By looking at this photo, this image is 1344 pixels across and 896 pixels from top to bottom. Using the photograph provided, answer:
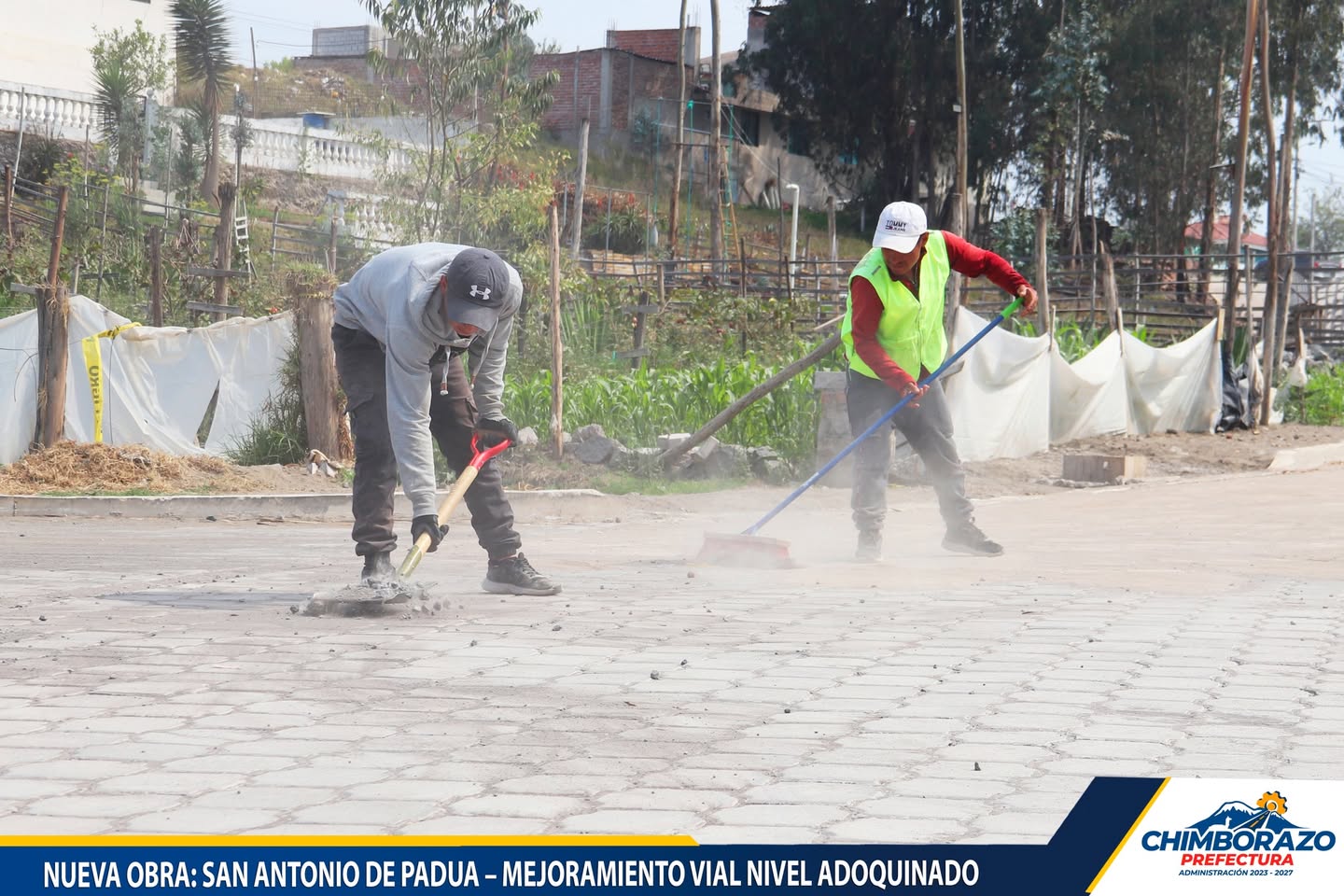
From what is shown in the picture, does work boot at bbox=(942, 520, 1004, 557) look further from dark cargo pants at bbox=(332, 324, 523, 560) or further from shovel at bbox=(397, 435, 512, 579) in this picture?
dark cargo pants at bbox=(332, 324, 523, 560)

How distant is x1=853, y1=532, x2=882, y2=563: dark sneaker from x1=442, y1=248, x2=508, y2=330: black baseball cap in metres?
3.27

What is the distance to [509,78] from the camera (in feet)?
67.9

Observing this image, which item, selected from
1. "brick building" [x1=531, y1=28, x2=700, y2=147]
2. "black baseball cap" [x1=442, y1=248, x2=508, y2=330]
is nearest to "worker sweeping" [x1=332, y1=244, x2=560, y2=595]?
"black baseball cap" [x1=442, y1=248, x2=508, y2=330]

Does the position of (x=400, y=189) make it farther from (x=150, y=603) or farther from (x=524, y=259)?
(x=150, y=603)

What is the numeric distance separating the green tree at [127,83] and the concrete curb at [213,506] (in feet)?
67.6

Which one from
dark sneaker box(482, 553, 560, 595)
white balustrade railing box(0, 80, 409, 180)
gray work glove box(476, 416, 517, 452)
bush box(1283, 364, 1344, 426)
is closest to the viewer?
gray work glove box(476, 416, 517, 452)

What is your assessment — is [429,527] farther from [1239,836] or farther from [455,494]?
[1239,836]

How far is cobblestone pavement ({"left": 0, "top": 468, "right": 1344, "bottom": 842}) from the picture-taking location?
348 cm

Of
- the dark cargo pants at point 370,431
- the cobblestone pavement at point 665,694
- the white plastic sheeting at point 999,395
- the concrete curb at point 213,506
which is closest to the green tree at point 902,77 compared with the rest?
the white plastic sheeting at point 999,395

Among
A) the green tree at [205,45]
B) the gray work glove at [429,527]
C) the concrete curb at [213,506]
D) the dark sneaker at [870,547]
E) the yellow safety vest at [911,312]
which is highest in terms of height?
the green tree at [205,45]

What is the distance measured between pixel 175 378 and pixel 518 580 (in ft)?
31.3

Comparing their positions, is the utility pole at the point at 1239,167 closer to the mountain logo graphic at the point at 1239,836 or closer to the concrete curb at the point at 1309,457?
the concrete curb at the point at 1309,457

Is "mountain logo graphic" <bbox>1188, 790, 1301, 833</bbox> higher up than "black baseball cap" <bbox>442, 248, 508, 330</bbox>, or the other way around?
"black baseball cap" <bbox>442, 248, 508, 330</bbox>

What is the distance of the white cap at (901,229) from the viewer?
798 cm
